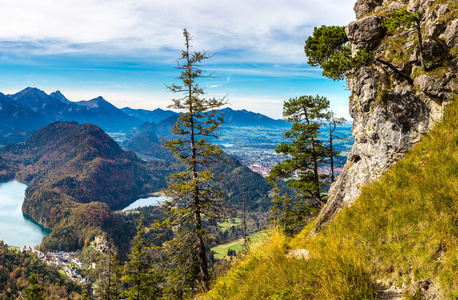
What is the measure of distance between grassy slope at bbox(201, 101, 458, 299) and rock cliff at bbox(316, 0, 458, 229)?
2123 mm

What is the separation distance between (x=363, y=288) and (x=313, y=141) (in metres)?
16.1

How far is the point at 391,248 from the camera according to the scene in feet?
13.5

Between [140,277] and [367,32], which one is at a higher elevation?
[367,32]

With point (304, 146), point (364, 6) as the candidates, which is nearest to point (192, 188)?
point (304, 146)

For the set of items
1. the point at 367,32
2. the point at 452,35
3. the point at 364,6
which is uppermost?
the point at 364,6

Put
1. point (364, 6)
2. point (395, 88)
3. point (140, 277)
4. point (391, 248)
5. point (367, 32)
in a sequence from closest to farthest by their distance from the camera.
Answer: point (391, 248)
point (395, 88)
point (367, 32)
point (364, 6)
point (140, 277)

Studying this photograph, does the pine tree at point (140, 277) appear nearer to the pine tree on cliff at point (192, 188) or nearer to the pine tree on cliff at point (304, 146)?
the pine tree on cliff at point (192, 188)

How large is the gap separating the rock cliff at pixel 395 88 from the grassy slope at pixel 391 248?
2.12 m

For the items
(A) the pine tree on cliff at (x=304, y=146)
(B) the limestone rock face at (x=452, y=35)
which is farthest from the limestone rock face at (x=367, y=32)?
(A) the pine tree on cliff at (x=304, y=146)

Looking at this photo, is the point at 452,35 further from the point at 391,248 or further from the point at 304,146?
the point at 304,146

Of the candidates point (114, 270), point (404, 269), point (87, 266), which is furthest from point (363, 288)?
point (87, 266)

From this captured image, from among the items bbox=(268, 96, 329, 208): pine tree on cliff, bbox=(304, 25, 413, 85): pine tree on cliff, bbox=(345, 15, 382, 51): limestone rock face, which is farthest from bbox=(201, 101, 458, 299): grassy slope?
bbox=(268, 96, 329, 208): pine tree on cliff

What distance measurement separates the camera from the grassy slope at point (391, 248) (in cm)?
347

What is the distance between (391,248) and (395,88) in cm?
721
